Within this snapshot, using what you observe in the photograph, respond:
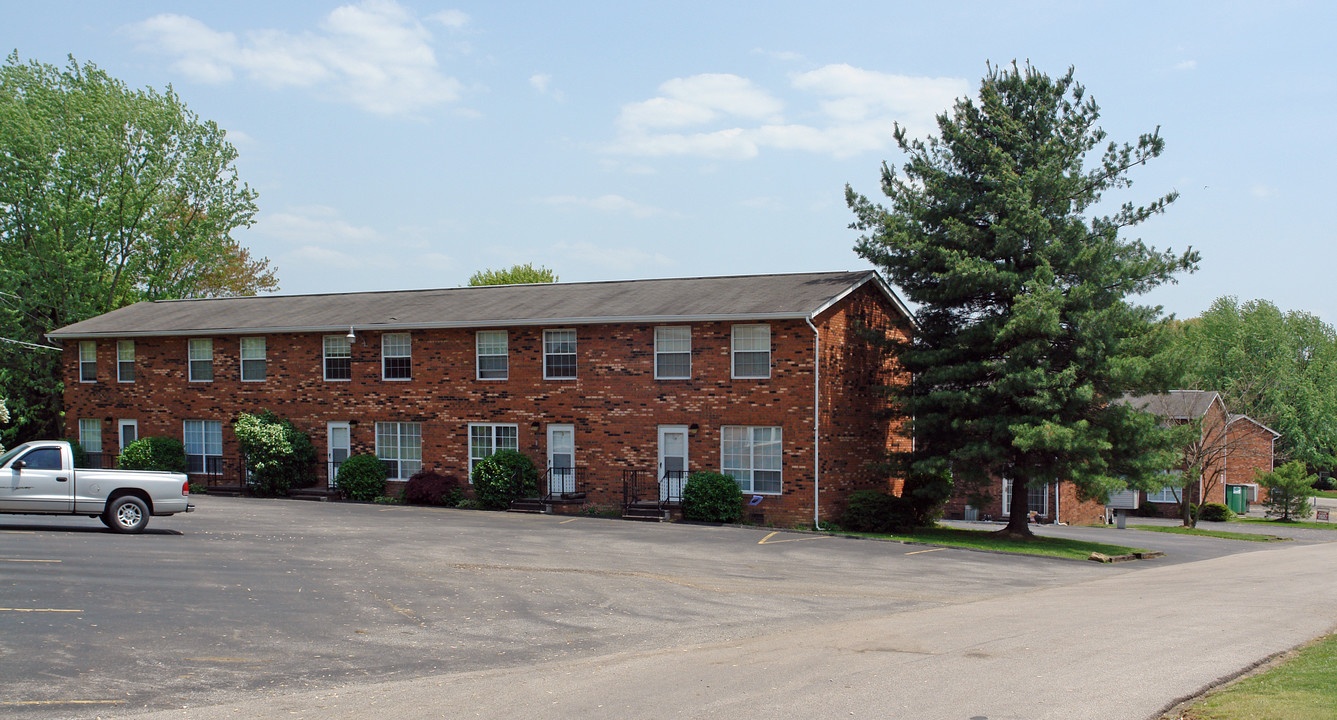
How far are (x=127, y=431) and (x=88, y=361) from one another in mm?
3058

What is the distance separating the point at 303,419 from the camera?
102ft

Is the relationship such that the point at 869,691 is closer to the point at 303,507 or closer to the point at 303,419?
the point at 303,507

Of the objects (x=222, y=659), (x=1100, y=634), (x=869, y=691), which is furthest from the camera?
(x=1100, y=634)

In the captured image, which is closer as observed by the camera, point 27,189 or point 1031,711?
point 1031,711

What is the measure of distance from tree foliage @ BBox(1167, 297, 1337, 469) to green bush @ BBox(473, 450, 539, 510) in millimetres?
44199

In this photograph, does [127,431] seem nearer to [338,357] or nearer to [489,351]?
[338,357]

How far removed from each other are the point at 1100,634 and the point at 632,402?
53.0 ft

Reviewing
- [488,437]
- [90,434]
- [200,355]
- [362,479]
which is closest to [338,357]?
[362,479]

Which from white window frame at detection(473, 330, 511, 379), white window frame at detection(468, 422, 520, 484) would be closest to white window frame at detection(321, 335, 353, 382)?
white window frame at detection(473, 330, 511, 379)

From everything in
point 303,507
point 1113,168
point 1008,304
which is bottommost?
point 303,507

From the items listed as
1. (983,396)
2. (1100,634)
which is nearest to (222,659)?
(1100,634)

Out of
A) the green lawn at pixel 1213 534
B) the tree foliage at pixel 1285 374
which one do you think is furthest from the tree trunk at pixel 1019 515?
the tree foliage at pixel 1285 374

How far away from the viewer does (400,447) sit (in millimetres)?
29891

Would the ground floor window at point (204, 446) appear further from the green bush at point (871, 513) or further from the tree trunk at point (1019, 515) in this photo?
the tree trunk at point (1019, 515)
